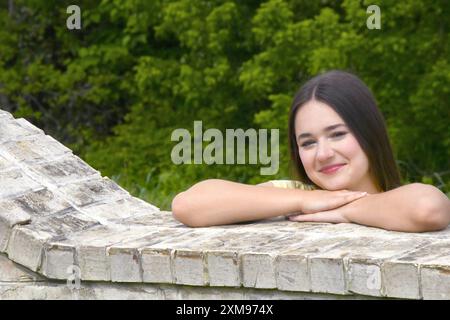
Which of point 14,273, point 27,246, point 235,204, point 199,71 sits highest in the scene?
point 199,71

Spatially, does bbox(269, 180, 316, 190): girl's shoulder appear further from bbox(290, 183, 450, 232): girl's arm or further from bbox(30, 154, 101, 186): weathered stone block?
bbox(30, 154, 101, 186): weathered stone block

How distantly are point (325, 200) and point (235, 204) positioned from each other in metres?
0.30

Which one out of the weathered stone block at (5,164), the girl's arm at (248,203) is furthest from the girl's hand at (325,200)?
the weathered stone block at (5,164)

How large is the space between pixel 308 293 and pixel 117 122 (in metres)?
9.34

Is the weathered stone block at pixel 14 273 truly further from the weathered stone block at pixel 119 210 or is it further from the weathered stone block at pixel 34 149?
the weathered stone block at pixel 34 149

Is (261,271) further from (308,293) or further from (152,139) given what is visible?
(152,139)

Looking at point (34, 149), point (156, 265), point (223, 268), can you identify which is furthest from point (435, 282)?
point (34, 149)

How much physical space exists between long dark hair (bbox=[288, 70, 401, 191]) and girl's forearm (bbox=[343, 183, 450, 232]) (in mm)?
336

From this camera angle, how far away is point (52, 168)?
4.22m

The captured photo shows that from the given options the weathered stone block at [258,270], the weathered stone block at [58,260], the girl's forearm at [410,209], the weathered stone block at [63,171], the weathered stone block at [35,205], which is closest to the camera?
the weathered stone block at [258,270]

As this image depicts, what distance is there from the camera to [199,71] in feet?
33.4

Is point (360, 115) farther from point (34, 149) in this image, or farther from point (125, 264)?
point (34, 149)

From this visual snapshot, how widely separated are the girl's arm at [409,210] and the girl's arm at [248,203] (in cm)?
18

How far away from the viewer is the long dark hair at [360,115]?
387cm
